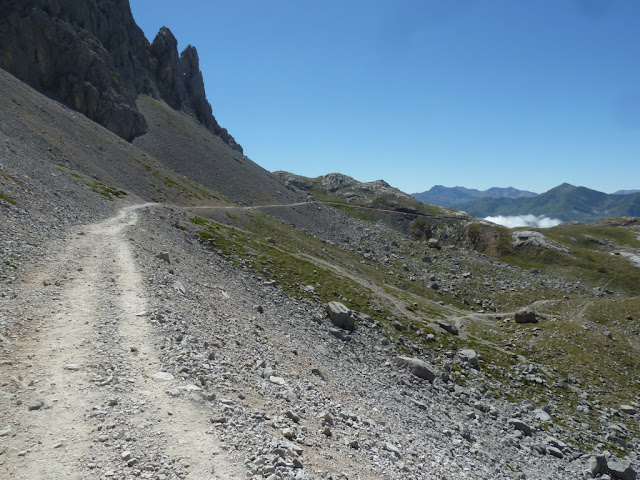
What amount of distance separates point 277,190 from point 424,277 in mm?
71507

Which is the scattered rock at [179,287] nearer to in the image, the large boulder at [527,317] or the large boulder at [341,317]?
the large boulder at [341,317]

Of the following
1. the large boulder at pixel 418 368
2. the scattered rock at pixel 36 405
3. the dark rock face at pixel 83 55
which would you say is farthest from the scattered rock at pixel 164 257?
the dark rock face at pixel 83 55

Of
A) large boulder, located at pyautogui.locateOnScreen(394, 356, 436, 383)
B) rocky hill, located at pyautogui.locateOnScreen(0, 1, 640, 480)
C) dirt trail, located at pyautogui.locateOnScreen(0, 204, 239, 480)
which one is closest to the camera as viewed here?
dirt trail, located at pyautogui.locateOnScreen(0, 204, 239, 480)

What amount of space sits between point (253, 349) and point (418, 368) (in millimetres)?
21165

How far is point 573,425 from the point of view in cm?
3872

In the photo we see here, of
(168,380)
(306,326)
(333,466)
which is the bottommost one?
(306,326)

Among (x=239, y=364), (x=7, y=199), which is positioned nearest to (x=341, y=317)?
(x=239, y=364)

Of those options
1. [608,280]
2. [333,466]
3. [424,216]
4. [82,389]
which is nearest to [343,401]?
[333,466]

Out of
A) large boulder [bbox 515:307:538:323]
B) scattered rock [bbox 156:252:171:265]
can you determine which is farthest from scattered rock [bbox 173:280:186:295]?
large boulder [bbox 515:307:538:323]

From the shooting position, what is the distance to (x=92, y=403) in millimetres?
13125

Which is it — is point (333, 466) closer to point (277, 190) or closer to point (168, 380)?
point (168, 380)

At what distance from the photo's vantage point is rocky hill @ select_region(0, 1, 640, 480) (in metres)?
12.9

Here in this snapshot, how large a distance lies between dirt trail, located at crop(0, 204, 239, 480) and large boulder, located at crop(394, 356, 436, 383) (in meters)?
27.1

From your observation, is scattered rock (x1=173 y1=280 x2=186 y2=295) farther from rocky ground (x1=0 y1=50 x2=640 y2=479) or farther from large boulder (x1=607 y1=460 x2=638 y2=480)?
large boulder (x1=607 y1=460 x2=638 y2=480)
